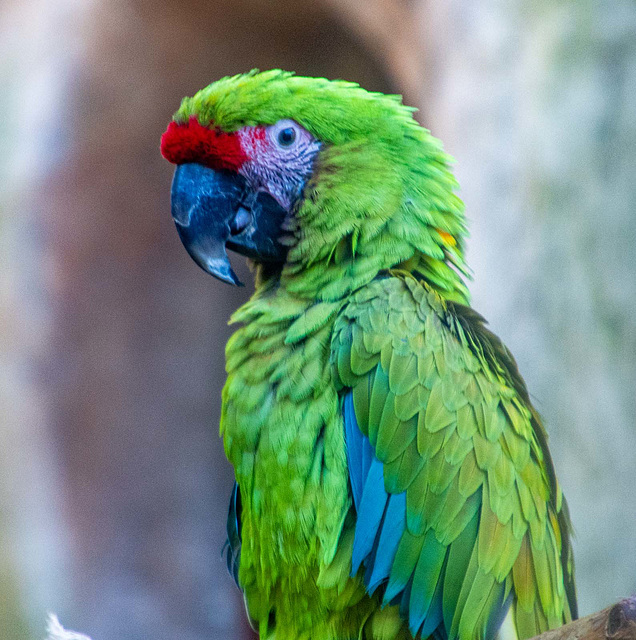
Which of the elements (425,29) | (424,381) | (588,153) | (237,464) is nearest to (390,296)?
(424,381)

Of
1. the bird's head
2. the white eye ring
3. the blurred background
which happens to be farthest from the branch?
the blurred background

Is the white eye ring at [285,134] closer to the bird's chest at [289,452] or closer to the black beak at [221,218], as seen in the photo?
the black beak at [221,218]

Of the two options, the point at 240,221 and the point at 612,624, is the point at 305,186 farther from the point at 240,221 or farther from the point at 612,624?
the point at 612,624

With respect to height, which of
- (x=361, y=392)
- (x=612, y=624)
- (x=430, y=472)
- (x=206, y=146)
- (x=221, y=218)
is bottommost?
(x=612, y=624)

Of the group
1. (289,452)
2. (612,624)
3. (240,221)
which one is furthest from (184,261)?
(612,624)

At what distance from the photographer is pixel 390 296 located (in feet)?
3.69

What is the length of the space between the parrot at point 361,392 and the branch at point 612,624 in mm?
393

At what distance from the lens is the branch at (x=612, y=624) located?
64 cm

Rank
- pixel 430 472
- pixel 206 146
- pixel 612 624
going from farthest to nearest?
pixel 206 146, pixel 430 472, pixel 612 624

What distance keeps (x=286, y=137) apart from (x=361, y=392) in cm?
49

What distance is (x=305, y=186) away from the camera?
1239 millimetres

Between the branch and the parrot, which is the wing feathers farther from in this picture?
the branch

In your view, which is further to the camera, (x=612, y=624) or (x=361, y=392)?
(x=361, y=392)

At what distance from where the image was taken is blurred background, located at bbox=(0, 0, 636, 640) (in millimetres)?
2061
